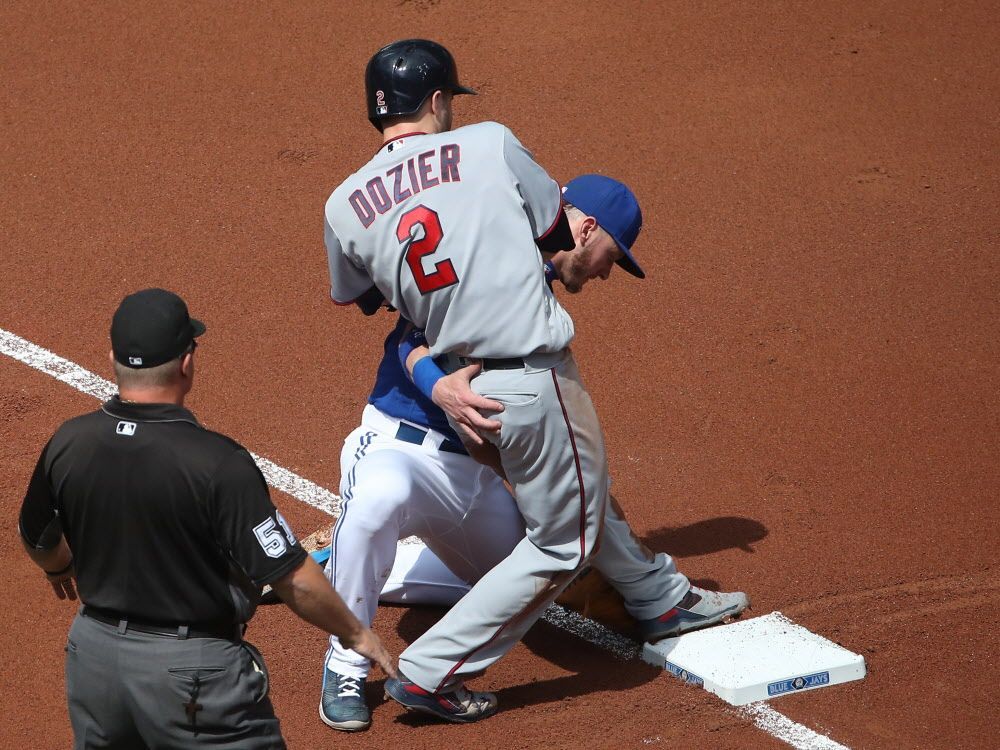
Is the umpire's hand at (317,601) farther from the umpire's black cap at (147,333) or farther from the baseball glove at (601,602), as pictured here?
the baseball glove at (601,602)

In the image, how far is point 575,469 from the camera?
369 cm

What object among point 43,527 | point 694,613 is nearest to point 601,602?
point 694,613

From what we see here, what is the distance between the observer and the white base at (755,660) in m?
4.02

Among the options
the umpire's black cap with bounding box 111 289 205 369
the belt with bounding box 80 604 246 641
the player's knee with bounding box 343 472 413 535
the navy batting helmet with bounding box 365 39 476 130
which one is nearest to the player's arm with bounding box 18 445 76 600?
the belt with bounding box 80 604 246 641

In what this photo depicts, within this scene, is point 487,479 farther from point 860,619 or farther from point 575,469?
point 860,619

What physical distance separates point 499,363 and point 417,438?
1.77 feet

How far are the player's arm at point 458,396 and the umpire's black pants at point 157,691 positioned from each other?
1000 millimetres

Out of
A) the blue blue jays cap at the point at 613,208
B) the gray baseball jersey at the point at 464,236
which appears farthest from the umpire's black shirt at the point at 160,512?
the blue blue jays cap at the point at 613,208

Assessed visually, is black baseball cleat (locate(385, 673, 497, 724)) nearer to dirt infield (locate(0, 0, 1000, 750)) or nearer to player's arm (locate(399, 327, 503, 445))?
dirt infield (locate(0, 0, 1000, 750))

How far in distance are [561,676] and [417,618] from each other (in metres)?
0.63

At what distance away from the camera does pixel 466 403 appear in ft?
11.7

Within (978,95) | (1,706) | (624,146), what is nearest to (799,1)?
(978,95)

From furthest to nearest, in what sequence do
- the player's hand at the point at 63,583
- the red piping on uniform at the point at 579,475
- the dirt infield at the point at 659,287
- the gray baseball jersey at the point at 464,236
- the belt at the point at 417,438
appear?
the dirt infield at the point at 659,287 < the belt at the point at 417,438 < the red piping on uniform at the point at 579,475 < the gray baseball jersey at the point at 464,236 < the player's hand at the point at 63,583

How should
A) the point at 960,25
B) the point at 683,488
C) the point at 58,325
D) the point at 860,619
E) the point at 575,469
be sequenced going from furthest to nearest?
1. the point at 960,25
2. the point at 58,325
3. the point at 683,488
4. the point at 860,619
5. the point at 575,469
